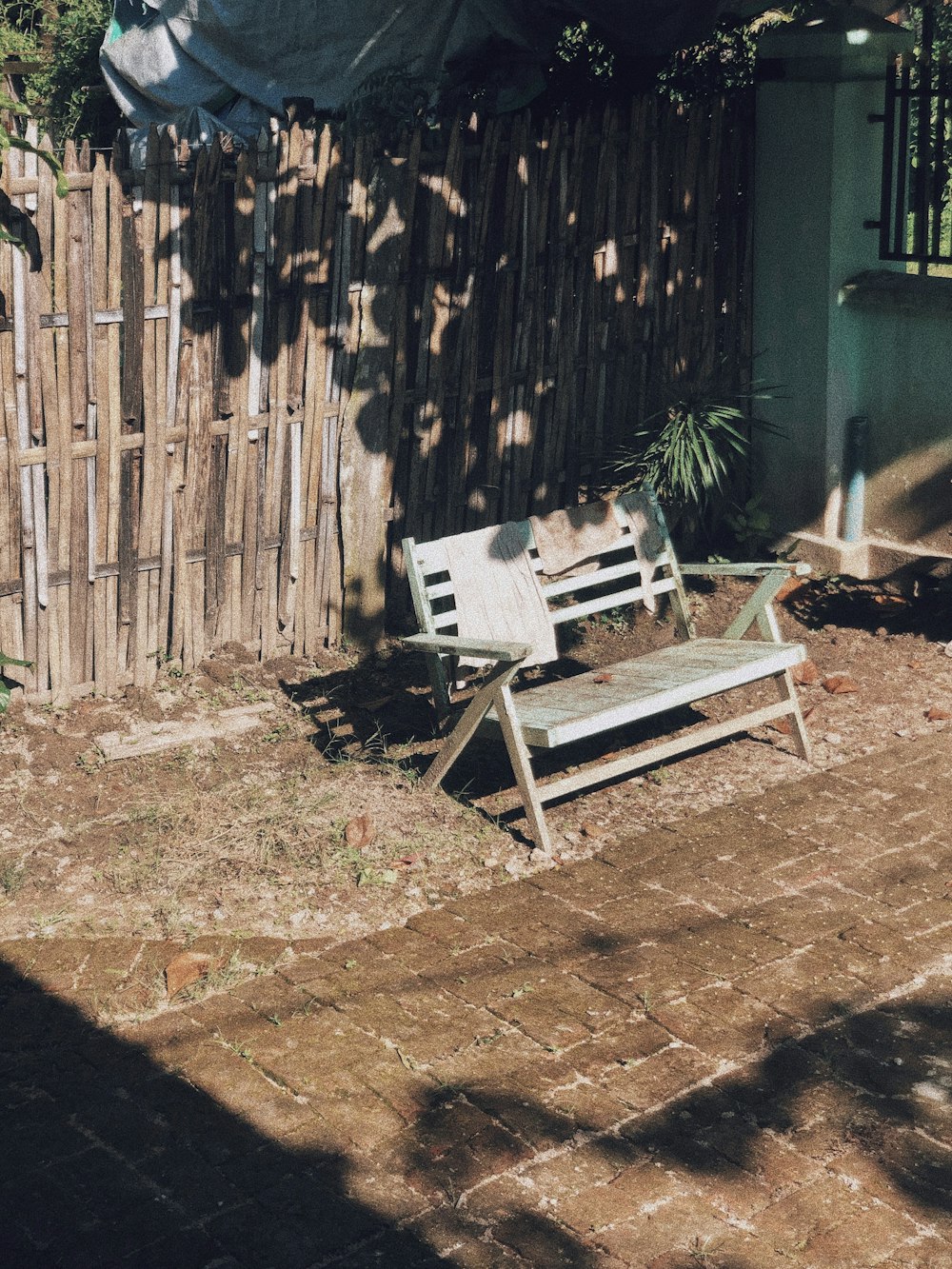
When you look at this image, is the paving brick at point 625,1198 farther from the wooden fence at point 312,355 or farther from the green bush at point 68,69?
the green bush at point 68,69

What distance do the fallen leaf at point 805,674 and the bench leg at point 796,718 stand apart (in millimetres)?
765

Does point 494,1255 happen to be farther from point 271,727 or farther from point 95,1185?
point 271,727

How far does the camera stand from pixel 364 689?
6.38 meters

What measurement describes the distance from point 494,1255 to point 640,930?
151 cm

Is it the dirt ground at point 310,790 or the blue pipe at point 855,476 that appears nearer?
the dirt ground at point 310,790

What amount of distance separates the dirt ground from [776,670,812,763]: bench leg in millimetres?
59

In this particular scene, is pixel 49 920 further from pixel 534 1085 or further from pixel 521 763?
pixel 534 1085

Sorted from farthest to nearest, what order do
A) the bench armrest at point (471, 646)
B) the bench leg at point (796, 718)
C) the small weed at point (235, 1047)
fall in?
the bench leg at point (796, 718), the bench armrest at point (471, 646), the small weed at point (235, 1047)

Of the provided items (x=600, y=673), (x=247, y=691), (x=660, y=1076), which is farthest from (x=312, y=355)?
(x=660, y=1076)

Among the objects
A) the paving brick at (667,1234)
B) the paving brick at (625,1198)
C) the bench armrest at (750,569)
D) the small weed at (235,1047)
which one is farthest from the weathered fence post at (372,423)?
the paving brick at (667,1234)

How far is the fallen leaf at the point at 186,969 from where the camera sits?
13.8 ft

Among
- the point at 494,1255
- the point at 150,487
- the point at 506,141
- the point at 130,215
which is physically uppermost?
the point at 506,141

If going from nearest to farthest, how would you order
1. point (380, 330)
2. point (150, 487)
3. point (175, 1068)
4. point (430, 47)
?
point (175, 1068)
point (150, 487)
point (380, 330)
point (430, 47)

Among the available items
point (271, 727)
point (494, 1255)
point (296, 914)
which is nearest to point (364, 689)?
point (271, 727)
